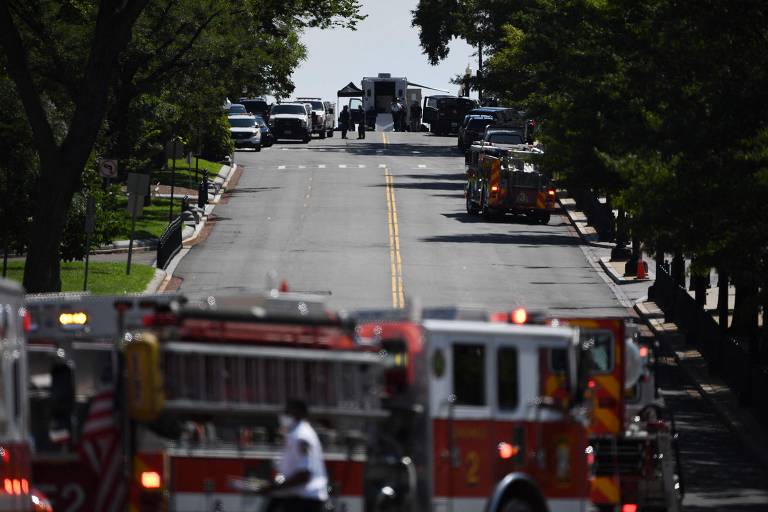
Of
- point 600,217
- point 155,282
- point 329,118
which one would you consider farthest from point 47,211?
point 329,118

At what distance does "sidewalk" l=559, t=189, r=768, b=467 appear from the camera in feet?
100

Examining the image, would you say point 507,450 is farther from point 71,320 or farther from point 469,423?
point 71,320

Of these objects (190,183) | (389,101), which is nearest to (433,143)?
(389,101)

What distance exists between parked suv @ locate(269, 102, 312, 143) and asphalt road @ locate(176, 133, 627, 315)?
1744 centimetres

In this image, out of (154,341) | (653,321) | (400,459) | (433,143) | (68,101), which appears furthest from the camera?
(433,143)

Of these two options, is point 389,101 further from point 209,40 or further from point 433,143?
point 209,40

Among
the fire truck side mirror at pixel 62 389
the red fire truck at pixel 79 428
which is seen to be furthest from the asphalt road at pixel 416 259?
the fire truck side mirror at pixel 62 389

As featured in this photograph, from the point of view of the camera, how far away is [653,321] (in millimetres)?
44656

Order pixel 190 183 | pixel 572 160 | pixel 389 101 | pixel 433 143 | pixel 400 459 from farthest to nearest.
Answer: pixel 389 101
pixel 433 143
pixel 190 183
pixel 572 160
pixel 400 459

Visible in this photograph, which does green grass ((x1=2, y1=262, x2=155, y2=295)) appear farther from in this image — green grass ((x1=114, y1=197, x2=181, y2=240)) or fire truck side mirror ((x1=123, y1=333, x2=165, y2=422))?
fire truck side mirror ((x1=123, y1=333, x2=165, y2=422))

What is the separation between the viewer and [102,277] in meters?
45.5

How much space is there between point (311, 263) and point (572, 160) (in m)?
8.19

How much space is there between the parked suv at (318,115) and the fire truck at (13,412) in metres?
93.0

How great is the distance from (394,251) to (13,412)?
40931 mm
